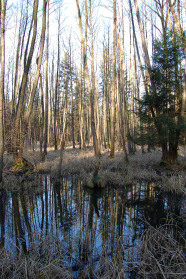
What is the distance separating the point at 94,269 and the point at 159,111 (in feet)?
29.5

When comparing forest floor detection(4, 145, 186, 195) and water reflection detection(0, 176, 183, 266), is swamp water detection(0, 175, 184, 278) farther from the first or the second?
forest floor detection(4, 145, 186, 195)

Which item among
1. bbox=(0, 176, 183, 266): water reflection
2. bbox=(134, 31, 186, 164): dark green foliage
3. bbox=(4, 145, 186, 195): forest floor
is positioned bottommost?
bbox=(0, 176, 183, 266): water reflection

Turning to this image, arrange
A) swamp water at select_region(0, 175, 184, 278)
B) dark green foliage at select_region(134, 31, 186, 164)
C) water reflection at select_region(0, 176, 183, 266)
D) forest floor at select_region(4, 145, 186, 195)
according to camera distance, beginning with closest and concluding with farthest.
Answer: swamp water at select_region(0, 175, 184, 278) < water reflection at select_region(0, 176, 183, 266) < forest floor at select_region(4, 145, 186, 195) < dark green foliage at select_region(134, 31, 186, 164)

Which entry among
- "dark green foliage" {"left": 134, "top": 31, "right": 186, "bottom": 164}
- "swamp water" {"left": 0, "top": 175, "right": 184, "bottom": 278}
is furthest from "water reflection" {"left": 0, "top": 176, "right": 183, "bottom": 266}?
"dark green foliage" {"left": 134, "top": 31, "right": 186, "bottom": 164}

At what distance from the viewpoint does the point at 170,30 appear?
10609 millimetres

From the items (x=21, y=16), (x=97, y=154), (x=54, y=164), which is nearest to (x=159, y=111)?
(x=97, y=154)

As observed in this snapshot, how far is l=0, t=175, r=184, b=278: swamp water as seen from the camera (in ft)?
12.2

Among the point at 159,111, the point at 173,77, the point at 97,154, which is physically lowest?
the point at 97,154

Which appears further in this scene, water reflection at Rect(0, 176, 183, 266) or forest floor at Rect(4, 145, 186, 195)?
forest floor at Rect(4, 145, 186, 195)

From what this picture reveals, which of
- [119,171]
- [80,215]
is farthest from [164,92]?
[80,215]

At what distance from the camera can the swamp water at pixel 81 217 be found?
3711 millimetres

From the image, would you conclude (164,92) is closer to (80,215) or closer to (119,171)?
(119,171)

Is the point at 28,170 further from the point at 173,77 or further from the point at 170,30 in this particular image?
the point at 170,30

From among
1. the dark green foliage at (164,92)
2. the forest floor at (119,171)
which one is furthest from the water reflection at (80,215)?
the dark green foliage at (164,92)
